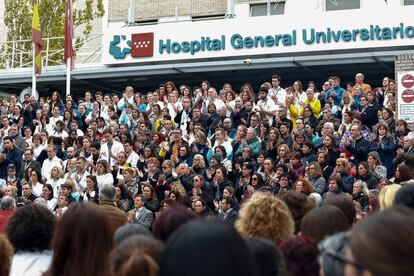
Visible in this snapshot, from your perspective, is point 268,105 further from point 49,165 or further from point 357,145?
point 49,165

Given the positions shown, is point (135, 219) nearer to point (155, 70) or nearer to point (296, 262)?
point (296, 262)

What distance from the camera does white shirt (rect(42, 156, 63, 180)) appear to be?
59.6ft

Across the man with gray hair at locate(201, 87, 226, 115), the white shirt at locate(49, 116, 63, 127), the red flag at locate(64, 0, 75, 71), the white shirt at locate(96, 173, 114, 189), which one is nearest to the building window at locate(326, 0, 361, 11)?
the red flag at locate(64, 0, 75, 71)

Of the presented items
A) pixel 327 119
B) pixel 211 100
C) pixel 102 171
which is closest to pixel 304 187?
pixel 327 119

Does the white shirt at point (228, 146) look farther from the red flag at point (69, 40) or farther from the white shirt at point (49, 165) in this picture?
the red flag at point (69, 40)

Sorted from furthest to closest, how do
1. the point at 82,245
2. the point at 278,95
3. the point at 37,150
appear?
the point at 37,150
the point at 278,95
the point at 82,245

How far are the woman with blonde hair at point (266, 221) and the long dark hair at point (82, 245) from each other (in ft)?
4.88

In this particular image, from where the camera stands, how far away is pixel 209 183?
49.9ft

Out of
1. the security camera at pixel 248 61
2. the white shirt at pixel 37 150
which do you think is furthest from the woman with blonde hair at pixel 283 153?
the security camera at pixel 248 61

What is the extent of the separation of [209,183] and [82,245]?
11.1 m

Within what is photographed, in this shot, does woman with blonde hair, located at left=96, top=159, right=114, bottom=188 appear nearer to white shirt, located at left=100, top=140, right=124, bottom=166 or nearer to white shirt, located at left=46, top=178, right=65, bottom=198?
white shirt, located at left=46, top=178, right=65, bottom=198

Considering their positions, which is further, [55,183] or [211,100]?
[211,100]

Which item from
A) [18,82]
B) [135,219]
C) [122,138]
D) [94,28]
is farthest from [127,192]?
[94,28]

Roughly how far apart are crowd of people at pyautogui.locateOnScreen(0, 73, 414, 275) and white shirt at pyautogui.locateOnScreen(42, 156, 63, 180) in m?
0.04
